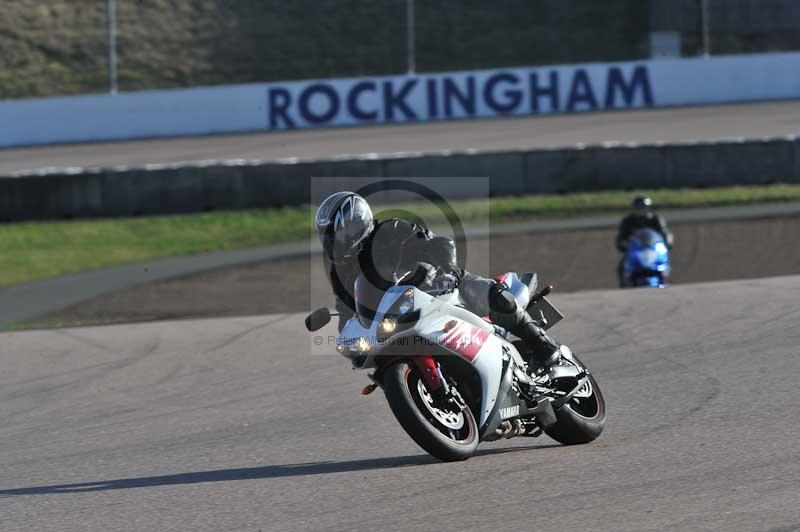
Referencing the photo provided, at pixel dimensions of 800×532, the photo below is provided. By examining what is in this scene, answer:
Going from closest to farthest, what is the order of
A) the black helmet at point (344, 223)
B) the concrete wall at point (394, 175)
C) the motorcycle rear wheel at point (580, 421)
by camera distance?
1. the black helmet at point (344, 223)
2. the motorcycle rear wheel at point (580, 421)
3. the concrete wall at point (394, 175)

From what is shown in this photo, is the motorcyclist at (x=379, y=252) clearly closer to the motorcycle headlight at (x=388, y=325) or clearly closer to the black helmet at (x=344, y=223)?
the black helmet at (x=344, y=223)

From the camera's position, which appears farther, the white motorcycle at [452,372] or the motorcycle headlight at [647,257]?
the motorcycle headlight at [647,257]

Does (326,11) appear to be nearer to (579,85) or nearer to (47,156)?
(579,85)

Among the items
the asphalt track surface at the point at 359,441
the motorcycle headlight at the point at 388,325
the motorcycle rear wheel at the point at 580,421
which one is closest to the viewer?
the asphalt track surface at the point at 359,441

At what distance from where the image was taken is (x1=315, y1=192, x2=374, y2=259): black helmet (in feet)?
18.4

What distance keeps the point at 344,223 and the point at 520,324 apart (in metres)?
1.07

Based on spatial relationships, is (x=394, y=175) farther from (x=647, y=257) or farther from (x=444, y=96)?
(x=444, y=96)

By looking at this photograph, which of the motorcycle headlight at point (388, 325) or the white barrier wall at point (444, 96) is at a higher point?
the white barrier wall at point (444, 96)

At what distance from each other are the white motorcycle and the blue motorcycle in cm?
739

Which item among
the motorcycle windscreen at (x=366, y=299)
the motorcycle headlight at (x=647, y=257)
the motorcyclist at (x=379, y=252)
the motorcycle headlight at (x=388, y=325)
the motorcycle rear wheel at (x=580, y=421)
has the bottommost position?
the motorcycle headlight at (x=647, y=257)

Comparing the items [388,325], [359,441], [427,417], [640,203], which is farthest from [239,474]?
[640,203]

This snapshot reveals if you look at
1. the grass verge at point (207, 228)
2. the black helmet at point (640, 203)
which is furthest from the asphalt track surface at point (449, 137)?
the black helmet at point (640, 203)

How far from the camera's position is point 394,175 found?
66.6 ft

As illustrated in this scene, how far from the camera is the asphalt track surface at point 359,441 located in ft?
16.2
